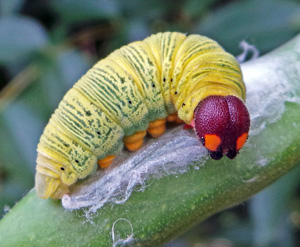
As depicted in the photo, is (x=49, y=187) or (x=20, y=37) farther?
(x=20, y=37)

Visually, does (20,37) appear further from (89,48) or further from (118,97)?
(118,97)

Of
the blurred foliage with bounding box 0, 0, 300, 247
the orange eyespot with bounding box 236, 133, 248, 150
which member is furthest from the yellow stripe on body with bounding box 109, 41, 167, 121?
the blurred foliage with bounding box 0, 0, 300, 247

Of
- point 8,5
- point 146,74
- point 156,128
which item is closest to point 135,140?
point 156,128

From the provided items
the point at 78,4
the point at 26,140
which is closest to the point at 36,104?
the point at 26,140

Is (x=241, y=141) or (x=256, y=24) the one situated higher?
(x=241, y=141)

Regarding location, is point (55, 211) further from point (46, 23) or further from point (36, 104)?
point (46, 23)

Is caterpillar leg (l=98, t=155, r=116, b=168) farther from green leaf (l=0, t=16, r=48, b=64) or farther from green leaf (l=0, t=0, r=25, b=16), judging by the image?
green leaf (l=0, t=0, r=25, b=16)
